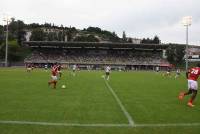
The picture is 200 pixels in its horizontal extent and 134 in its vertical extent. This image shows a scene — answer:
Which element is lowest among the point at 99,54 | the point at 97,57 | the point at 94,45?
the point at 97,57

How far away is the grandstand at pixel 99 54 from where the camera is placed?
105 m

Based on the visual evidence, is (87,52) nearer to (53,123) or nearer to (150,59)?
(150,59)

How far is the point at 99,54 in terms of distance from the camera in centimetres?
11038

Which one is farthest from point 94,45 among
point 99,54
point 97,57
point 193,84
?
point 193,84

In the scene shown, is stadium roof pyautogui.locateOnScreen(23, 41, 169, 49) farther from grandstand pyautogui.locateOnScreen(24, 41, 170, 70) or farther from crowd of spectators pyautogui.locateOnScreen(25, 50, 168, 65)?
crowd of spectators pyautogui.locateOnScreen(25, 50, 168, 65)

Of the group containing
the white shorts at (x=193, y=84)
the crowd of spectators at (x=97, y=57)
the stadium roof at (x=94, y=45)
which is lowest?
the white shorts at (x=193, y=84)

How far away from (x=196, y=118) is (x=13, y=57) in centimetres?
11188

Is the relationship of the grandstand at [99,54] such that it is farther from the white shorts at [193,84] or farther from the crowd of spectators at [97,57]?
the white shorts at [193,84]

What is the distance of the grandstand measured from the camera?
105m

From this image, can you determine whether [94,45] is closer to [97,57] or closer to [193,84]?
[97,57]

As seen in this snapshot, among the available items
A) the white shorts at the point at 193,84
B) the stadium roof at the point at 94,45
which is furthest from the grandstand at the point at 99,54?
the white shorts at the point at 193,84

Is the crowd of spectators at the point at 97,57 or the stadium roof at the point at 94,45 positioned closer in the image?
the crowd of spectators at the point at 97,57

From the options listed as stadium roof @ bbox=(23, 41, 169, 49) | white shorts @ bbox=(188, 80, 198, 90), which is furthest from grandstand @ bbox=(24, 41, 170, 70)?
white shorts @ bbox=(188, 80, 198, 90)

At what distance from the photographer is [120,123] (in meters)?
10.6
